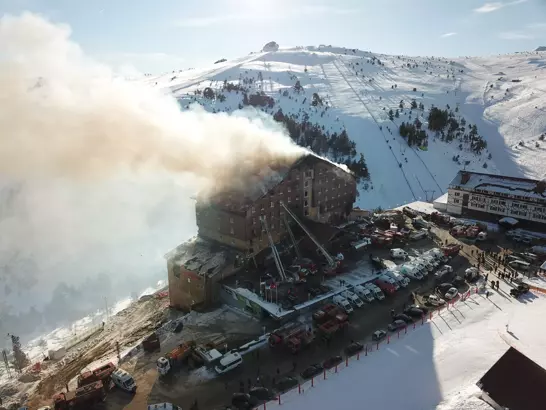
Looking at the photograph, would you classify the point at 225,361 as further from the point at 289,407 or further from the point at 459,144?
the point at 459,144

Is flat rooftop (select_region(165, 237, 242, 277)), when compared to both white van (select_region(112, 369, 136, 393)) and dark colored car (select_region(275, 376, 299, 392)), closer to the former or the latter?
white van (select_region(112, 369, 136, 393))

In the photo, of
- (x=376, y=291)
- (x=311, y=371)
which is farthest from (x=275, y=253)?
(x=311, y=371)

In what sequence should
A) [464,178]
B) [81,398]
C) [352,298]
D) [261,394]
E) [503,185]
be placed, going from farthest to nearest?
[464,178] < [503,185] < [352,298] < [261,394] < [81,398]

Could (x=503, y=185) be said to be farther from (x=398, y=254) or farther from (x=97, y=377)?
(x=97, y=377)

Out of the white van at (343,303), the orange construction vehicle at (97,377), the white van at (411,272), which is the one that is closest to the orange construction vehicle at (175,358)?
the orange construction vehicle at (97,377)

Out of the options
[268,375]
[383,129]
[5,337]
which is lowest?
[5,337]

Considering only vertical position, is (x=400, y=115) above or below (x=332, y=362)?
above

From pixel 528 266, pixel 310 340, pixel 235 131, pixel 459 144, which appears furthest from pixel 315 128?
pixel 310 340
